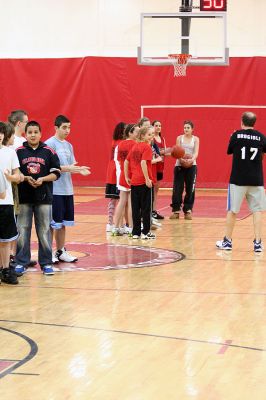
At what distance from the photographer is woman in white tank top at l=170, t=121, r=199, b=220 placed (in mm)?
15781

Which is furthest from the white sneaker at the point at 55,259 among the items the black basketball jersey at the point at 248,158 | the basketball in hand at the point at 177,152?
the basketball in hand at the point at 177,152

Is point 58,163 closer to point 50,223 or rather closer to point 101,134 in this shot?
point 50,223

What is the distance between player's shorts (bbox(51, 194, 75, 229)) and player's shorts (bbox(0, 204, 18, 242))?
123 centimetres

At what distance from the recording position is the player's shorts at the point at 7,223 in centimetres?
906

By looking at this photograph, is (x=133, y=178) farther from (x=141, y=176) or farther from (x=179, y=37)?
(x=179, y=37)

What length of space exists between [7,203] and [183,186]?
291 inches

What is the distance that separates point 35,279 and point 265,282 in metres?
2.48

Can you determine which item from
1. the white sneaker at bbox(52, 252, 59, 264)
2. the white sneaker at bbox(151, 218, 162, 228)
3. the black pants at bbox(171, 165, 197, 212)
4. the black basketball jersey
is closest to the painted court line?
the white sneaker at bbox(52, 252, 59, 264)

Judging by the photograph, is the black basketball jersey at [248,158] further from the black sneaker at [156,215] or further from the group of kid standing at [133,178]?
the black sneaker at [156,215]

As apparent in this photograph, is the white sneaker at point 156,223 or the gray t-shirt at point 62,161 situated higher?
the gray t-shirt at point 62,161

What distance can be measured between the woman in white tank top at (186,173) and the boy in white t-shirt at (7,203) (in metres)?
6.87

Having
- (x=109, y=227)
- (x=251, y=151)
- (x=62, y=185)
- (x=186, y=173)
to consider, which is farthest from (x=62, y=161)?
(x=186, y=173)

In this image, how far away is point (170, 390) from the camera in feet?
17.9

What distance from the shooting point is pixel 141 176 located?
12523mm
